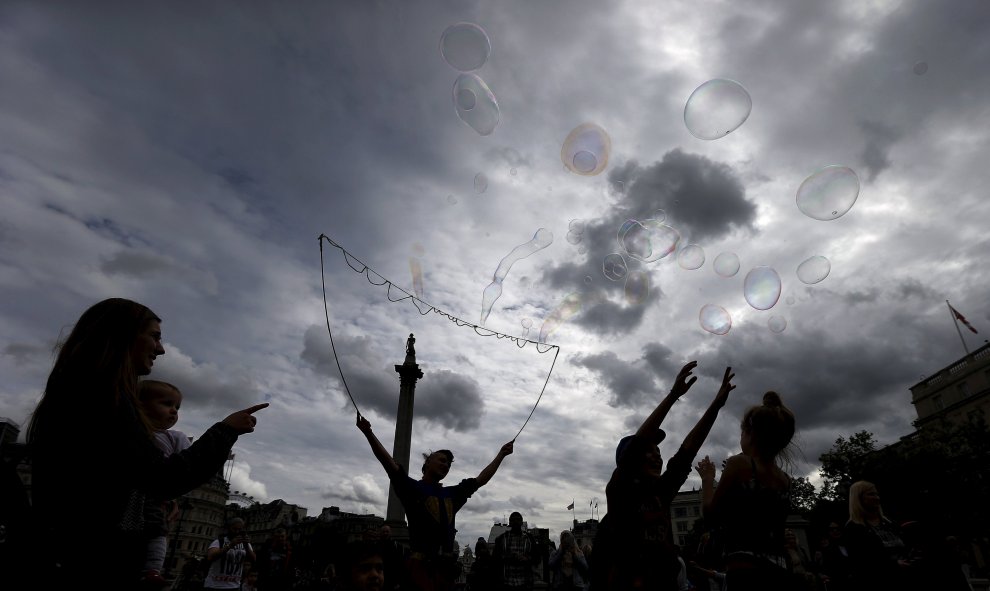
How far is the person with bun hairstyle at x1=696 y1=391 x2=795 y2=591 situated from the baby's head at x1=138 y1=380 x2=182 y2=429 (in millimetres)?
3873

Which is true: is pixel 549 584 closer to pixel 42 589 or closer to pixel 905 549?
pixel 905 549

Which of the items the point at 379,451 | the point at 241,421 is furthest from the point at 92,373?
the point at 379,451

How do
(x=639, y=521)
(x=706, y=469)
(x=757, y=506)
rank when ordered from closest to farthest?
(x=757, y=506), (x=639, y=521), (x=706, y=469)

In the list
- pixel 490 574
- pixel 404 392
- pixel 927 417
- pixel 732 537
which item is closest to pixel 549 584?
pixel 490 574

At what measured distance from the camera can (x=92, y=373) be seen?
98.6 inches

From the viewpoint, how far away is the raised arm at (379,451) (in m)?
5.84

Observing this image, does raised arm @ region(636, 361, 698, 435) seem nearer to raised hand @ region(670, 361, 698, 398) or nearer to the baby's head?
raised hand @ region(670, 361, 698, 398)

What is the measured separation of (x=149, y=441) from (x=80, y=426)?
0.28 metres

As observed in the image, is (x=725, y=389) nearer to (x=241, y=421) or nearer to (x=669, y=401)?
(x=669, y=401)

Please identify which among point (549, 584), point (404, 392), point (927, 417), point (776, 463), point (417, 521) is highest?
point (927, 417)

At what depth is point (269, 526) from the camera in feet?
419

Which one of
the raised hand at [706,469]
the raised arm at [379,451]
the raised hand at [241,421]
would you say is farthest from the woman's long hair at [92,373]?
the raised hand at [706,469]

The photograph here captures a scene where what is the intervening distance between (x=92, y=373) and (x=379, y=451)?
3.77 m

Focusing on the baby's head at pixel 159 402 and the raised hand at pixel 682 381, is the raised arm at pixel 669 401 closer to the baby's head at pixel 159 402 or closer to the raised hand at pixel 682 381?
the raised hand at pixel 682 381
